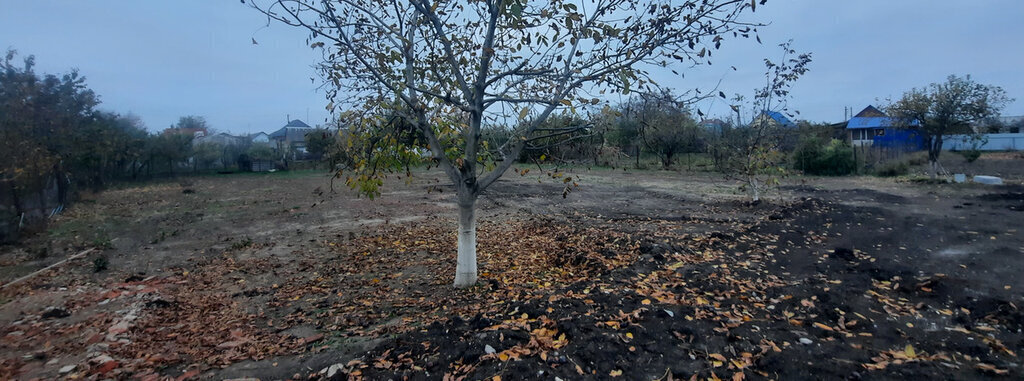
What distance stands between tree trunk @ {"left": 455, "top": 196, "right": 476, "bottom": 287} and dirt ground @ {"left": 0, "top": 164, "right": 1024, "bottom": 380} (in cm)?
21

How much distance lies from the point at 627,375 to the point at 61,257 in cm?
890

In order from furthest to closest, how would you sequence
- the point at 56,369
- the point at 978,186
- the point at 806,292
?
1. the point at 978,186
2. the point at 806,292
3. the point at 56,369

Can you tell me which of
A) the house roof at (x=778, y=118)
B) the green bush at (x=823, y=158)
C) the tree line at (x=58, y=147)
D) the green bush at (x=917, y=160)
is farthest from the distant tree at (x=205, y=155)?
the green bush at (x=917, y=160)

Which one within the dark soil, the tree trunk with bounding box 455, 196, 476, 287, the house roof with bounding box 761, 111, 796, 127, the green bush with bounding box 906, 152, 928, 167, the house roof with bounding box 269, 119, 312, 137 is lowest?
the dark soil

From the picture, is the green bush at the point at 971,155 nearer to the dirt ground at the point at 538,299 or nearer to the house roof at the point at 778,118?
the dirt ground at the point at 538,299

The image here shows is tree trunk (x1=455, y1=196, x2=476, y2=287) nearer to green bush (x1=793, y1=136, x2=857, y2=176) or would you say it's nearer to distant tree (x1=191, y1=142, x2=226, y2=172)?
green bush (x1=793, y1=136, x2=857, y2=176)

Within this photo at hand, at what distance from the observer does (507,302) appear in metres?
4.62

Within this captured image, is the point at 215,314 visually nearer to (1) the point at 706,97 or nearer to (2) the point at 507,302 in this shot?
(2) the point at 507,302

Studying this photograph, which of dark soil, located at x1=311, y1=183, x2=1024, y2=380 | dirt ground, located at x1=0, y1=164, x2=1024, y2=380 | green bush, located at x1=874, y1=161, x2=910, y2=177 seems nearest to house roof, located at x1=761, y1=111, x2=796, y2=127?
dirt ground, located at x1=0, y1=164, x2=1024, y2=380

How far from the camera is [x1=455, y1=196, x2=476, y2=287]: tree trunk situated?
206 inches

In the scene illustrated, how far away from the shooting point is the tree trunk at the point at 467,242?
5223 mm

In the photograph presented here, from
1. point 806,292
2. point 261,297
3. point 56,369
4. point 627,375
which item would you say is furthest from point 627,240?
point 56,369

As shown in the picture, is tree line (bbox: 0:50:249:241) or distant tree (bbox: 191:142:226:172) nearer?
tree line (bbox: 0:50:249:241)

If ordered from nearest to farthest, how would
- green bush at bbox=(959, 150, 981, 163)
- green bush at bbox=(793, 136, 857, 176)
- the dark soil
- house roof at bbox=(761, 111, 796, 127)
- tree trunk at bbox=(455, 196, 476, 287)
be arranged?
the dark soil, tree trunk at bbox=(455, 196, 476, 287), house roof at bbox=(761, 111, 796, 127), green bush at bbox=(959, 150, 981, 163), green bush at bbox=(793, 136, 857, 176)
